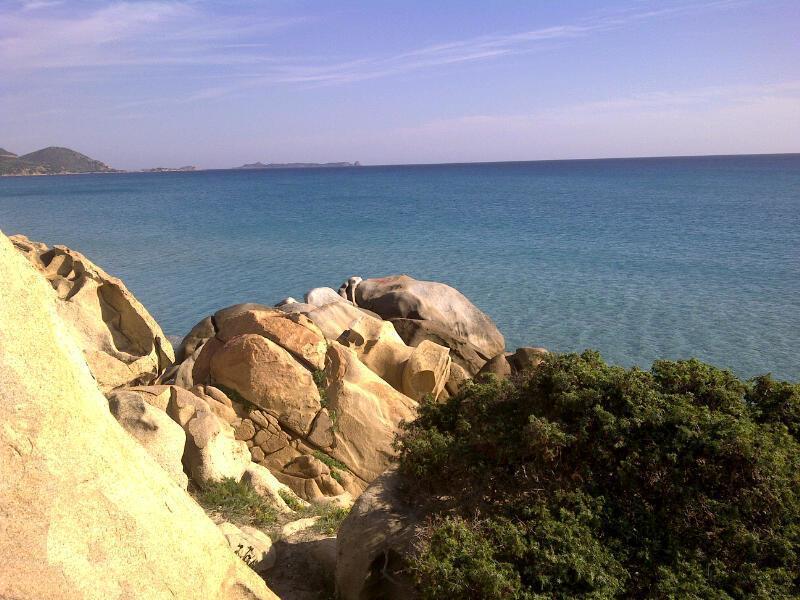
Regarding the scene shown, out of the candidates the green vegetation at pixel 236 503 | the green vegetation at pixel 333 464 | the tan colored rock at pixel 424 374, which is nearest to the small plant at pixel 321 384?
the green vegetation at pixel 333 464

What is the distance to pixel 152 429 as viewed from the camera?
10.4 metres

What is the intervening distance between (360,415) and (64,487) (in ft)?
31.7

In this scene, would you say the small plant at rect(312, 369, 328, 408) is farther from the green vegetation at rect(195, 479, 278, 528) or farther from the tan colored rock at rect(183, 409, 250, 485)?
the green vegetation at rect(195, 479, 278, 528)

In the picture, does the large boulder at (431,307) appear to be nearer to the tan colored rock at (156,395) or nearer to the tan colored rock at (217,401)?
the tan colored rock at (217,401)

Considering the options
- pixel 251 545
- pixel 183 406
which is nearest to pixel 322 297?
pixel 183 406

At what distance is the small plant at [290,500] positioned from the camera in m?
12.3

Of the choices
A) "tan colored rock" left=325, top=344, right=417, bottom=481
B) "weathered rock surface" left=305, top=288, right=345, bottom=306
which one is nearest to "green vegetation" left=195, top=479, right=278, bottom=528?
"tan colored rock" left=325, top=344, right=417, bottom=481

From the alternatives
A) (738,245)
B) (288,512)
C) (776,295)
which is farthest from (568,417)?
(738,245)

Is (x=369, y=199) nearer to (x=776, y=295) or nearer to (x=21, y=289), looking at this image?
(x=776, y=295)

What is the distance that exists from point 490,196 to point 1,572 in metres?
100

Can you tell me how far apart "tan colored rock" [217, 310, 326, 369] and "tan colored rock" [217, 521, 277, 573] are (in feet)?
16.6

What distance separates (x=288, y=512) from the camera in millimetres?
11859

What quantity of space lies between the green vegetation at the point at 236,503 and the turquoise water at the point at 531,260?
659 inches

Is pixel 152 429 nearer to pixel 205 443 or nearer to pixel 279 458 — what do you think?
pixel 205 443
